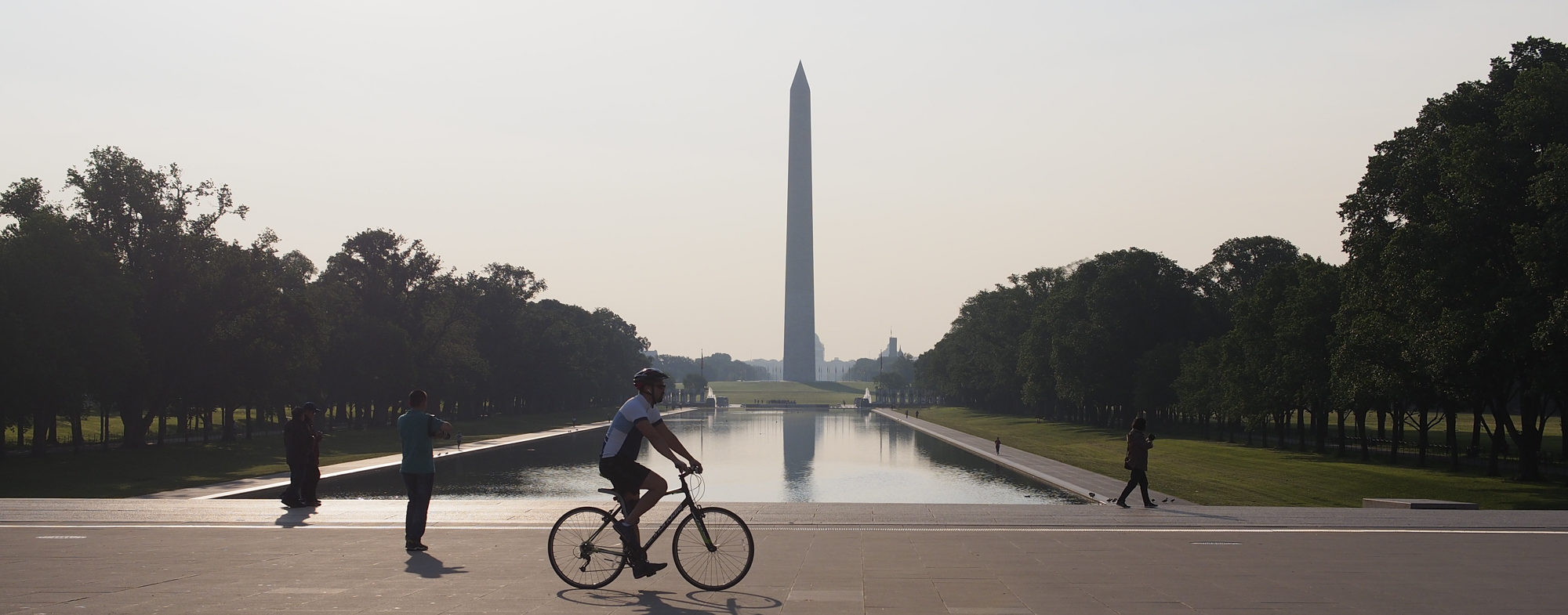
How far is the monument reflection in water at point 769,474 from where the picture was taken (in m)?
32.5

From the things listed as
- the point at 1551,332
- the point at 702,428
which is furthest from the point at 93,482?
the point at 702,428

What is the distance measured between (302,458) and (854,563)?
11017mm

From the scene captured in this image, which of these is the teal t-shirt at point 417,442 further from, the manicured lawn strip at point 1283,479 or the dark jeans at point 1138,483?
the manicured lawn strip at point 1283,479

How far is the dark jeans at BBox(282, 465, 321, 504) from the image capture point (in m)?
18.9

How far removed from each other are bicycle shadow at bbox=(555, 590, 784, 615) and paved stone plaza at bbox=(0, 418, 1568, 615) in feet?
0.13

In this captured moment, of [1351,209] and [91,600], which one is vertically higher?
[1351,209]

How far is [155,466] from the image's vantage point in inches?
1540

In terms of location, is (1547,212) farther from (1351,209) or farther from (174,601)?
(174,601)

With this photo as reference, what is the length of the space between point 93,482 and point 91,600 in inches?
1033

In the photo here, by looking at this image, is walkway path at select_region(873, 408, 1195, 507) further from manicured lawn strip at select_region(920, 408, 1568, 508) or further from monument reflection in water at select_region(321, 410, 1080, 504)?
Answer: manicured lawn strip at select_region(920, 408, 1568, 508)

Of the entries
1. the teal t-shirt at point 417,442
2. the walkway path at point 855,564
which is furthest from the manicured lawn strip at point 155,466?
the teal t-shirt at point 417,442

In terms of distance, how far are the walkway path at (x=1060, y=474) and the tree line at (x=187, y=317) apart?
3025cm

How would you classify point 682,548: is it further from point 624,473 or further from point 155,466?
point 155,466

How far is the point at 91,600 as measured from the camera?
931cm
